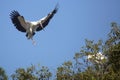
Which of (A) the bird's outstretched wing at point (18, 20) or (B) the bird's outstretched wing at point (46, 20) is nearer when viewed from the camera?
(A) the bird's outstretched wing at point (18, 20)

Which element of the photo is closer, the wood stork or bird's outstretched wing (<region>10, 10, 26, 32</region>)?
bird's outstretched wing (<region>10, 10, 26, 32</region>)

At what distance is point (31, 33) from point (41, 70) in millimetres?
7193

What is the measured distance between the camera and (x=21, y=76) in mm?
18688

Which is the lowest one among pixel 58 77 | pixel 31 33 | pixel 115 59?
pixel 58 77

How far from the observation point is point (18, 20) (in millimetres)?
24109

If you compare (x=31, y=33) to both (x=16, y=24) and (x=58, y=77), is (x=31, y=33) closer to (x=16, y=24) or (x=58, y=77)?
(x=16, y=24)

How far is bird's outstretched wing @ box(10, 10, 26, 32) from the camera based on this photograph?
925 inches

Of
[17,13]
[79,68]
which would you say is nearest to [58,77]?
[79,68]

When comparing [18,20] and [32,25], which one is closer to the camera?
[18,20]

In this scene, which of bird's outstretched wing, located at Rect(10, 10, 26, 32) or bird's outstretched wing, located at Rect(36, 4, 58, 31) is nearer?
bird's outstretched wing, located at Rect(10, 10, 26, 32)

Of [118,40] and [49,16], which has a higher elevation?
[49,16]

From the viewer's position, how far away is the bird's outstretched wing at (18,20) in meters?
23.5

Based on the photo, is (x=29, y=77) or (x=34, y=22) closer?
(x=29, y=77)

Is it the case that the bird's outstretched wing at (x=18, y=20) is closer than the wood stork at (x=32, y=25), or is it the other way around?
the bird's outstretched wing at (x=18, y=20)
